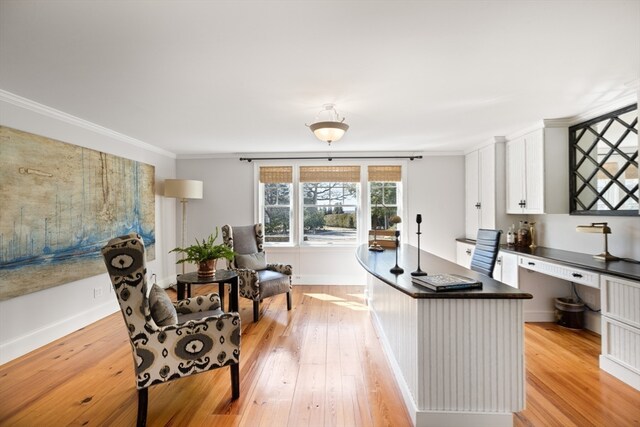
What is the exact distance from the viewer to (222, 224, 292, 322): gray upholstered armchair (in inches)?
145

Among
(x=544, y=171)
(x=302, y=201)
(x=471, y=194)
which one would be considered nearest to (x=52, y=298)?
(x=302, y=201)

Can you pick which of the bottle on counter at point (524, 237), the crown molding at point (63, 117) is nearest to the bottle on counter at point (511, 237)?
the bottle on counter at point (524, 237)

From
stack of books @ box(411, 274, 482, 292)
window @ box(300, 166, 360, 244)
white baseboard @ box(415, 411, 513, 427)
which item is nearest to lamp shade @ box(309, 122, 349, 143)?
stack of books @ box(411, 274, 482, 292)

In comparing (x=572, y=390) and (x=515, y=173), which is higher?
(x=515, y=173)

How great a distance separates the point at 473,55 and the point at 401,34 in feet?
1.93

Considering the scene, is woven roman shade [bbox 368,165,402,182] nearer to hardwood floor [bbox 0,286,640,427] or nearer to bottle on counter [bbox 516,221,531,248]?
bottle on counter [bbox 516,221,531,248]

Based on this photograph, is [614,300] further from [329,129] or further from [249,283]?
[249,283]

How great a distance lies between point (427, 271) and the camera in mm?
2320

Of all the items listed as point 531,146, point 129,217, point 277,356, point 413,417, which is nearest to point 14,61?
point 129,217

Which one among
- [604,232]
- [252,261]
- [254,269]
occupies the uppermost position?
[604,232]

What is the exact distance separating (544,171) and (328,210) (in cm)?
312

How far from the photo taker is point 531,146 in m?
3.73

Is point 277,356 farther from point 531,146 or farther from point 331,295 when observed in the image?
point 531,146

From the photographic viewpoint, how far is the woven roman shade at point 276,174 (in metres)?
5.38
